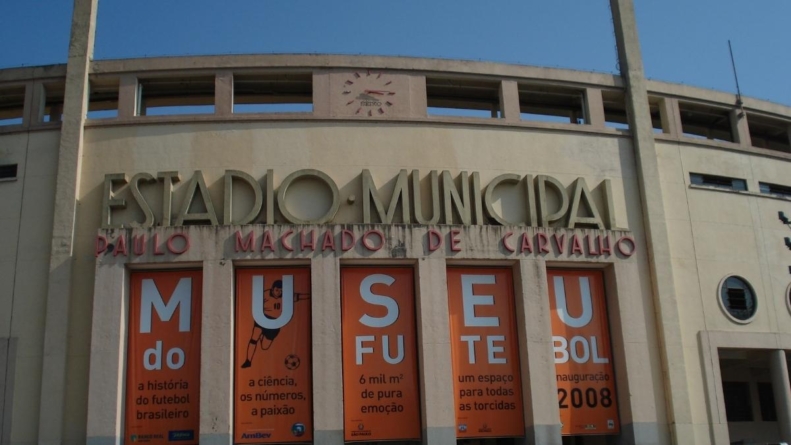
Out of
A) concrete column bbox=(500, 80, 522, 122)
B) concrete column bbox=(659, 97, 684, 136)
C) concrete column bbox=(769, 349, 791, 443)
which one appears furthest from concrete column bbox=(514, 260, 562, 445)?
concrete column bbox=(769, 349, 791, 443)

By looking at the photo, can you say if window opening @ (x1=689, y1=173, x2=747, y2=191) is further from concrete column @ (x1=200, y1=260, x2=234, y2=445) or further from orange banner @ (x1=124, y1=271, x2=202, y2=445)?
orange banner @ (x1=124, y1=271, x2=202, y2=445)

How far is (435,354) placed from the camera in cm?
2623

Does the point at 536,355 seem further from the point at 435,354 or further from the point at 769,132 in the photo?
the point at 769,132

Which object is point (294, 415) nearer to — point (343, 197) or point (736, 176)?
point (343, 197)

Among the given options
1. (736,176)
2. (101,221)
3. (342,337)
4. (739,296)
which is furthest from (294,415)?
(736,176)

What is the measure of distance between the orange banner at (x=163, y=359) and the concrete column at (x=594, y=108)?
44.5ft

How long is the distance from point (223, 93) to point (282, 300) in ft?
22.4

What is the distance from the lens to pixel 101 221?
27.0m

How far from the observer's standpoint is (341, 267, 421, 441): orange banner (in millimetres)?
26141

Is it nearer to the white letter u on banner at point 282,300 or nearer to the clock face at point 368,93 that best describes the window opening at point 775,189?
the clock face at point 368,93

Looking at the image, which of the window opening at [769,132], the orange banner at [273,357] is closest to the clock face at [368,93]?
the orange banner at [273,357]

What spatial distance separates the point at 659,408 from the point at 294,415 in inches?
425

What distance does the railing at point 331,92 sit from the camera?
28.6 meters

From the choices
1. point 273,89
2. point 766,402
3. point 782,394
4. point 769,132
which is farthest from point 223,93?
point 766,402
